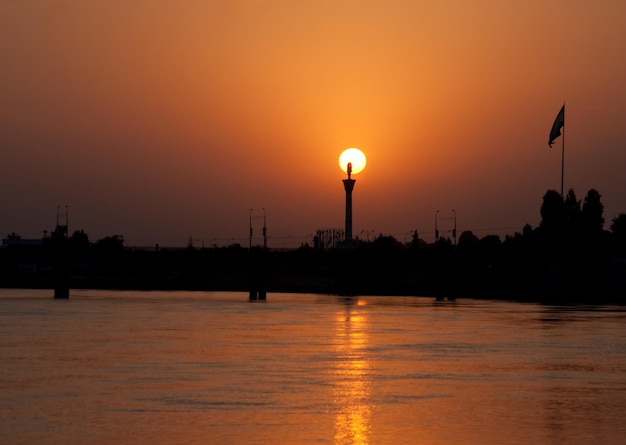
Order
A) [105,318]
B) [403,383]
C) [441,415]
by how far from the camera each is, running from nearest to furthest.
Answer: [441,415]
[403,383]
[105,318]

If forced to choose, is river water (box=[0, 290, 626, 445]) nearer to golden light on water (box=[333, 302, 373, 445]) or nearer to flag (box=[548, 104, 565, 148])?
golden light on water (box=[333, 302, 373, 445])

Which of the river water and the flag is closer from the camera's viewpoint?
the river water

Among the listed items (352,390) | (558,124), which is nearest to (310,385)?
(352,390)

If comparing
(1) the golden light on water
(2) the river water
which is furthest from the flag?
(1) the golden light on water

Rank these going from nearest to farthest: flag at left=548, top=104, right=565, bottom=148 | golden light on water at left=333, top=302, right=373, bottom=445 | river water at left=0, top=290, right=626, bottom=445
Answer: golden light on water at left=333, top=302, right=373, bottom=445 → river water at left=0, top=290, right=626, bottom=445 → flag at left=548, top=104, right=565, bottom=148

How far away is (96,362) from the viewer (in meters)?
76.4

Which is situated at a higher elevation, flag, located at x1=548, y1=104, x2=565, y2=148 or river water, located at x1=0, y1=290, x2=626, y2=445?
flag, located at x1=548, y1=104, x2=565, y2=148

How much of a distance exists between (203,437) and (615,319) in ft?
346

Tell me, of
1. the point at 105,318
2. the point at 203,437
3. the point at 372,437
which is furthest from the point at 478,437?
the point at 105,318

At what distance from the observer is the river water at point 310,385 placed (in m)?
47.4

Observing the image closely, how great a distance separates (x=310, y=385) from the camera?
6309 cm

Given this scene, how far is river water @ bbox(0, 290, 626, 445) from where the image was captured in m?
47.4

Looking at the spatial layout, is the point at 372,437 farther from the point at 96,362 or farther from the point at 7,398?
the point at 96,362

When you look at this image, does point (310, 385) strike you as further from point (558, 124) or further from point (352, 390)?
point (558, 124)
